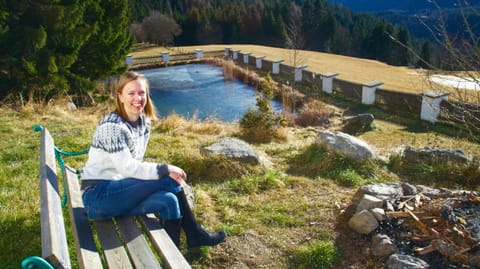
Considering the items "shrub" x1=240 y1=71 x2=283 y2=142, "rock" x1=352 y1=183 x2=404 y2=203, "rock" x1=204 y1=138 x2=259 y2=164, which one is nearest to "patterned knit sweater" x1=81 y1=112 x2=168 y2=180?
"rock" x1=352 y1=183 x2=404 y2=203

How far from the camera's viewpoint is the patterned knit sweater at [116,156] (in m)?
2.48

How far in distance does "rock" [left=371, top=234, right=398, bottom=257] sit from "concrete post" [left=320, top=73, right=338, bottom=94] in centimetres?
1235

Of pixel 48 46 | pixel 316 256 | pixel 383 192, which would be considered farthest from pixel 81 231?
pixel 48 46

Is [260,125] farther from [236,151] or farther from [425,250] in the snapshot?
[425,250]

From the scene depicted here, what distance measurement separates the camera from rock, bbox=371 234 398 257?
3.14 metres

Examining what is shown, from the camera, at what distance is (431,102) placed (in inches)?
411

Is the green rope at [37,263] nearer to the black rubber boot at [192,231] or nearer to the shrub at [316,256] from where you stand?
the black rubber boot at [192,231]

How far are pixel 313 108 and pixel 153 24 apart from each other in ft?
101

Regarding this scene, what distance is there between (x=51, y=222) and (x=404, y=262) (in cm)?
234

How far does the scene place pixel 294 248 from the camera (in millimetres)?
3361

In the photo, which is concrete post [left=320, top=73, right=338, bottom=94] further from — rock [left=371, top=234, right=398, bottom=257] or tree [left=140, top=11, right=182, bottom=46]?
tree [left=140, top=11, right=182, bottom=46]

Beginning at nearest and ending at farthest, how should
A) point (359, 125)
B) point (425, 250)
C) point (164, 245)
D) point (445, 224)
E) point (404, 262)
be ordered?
point (164, 245)
point (404, 262)
point (425, 250)
point (445, 224)
point (359, 125)

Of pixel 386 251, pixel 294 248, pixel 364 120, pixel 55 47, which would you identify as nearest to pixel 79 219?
pixel 294 248

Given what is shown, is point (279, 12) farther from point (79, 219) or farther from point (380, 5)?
point (380, 5)
